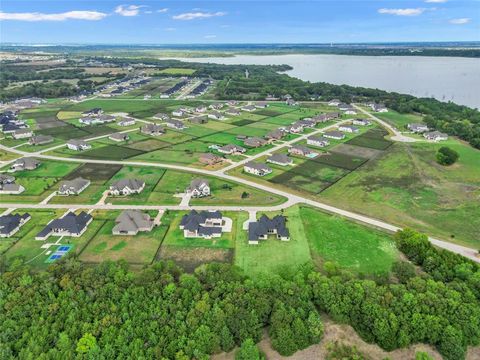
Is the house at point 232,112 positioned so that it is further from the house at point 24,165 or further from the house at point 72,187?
the house at point 72,187

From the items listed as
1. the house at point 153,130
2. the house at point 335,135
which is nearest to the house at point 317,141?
the house at point 335,135

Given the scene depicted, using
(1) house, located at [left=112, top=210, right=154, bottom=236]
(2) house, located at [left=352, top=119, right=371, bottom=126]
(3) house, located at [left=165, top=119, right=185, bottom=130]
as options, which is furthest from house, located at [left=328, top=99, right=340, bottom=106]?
(1) house, located at [left=112, top=210, right=154, bottom=236]

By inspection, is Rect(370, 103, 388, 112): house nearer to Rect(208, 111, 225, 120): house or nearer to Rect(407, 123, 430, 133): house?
Rect(407, 123, 430, 133): house

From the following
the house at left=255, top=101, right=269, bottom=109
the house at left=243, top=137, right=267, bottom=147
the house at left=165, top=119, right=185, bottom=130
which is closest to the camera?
the house at left=243, top=137, right=267, bottom=147

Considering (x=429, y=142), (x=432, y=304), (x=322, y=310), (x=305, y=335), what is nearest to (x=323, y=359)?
(x=305, y=335)

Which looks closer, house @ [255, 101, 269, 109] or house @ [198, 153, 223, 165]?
house @ [198, 153, 223, 165]

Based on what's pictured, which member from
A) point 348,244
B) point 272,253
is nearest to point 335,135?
point 348,244

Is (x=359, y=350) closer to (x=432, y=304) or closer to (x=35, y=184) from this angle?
(x=432, y=304)
